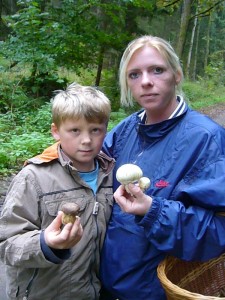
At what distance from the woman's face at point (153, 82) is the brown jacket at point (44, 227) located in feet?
1.70

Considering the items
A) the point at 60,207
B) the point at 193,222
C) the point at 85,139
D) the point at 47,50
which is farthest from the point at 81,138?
the point at 47,50

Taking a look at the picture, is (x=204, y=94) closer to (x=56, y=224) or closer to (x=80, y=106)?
(x=80, y=106)

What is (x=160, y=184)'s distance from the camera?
1964 millimetres

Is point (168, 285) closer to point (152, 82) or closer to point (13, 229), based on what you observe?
point (13, 229)

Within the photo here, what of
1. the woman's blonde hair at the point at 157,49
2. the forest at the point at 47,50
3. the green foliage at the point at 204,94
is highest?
the woman's blonde hair at the point at 157,49

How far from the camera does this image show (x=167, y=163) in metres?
1.99

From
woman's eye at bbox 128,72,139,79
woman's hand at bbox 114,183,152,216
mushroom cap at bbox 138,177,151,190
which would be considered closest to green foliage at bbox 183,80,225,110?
woman's eye at bbox 128,72,139,79

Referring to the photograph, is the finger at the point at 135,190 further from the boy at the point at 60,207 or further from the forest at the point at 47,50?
the forest at the point at 47,50

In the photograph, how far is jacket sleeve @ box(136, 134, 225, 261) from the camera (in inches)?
69.6

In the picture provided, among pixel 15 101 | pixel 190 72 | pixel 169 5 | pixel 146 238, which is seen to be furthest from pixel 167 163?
pixel 190 72

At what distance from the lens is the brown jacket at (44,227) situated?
1.91 metres

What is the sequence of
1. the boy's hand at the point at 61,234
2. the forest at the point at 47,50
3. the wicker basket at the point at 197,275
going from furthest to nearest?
the forest at the point at 47,50, the wicker basket at the point at 197,275, the boy's hand at the point at 61,234

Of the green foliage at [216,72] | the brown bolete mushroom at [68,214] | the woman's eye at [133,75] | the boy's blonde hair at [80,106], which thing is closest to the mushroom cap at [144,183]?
the brown bolete mushroom at [68,214]

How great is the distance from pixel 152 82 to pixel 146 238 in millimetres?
816
